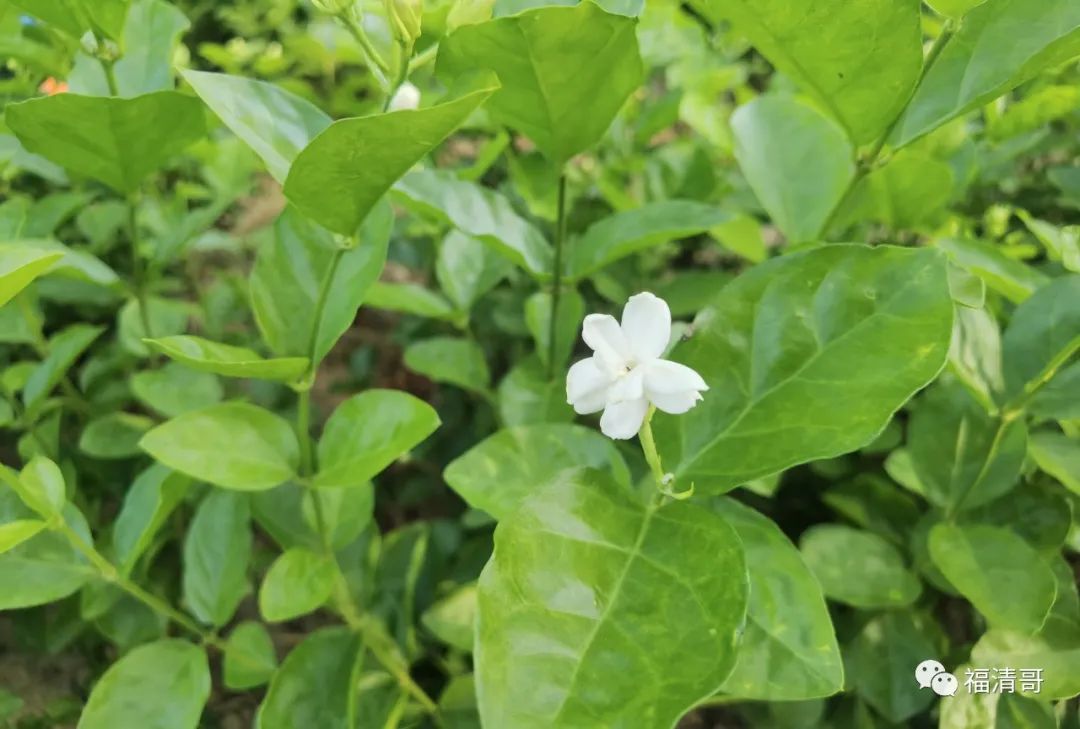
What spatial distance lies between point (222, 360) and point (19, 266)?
123mm

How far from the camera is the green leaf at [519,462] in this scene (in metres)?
0.58

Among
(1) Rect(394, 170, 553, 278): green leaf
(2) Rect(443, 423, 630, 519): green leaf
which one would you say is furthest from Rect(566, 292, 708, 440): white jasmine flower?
(1) Rect(394, 170, 553, 278): green leaf

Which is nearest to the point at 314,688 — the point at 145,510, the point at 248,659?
the point at 248,659

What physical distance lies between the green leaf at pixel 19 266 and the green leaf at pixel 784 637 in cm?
46

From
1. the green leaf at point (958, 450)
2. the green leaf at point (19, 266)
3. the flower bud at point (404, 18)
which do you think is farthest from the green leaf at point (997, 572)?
the green leaf at point (19, 266)

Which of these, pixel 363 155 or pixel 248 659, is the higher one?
pixel 363 155

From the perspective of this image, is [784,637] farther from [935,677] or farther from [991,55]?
[991,55]

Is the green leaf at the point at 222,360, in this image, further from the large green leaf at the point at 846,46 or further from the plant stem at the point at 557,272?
the large green leaf at the point at 846,46

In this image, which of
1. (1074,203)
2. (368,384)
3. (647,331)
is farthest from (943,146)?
(368,384)

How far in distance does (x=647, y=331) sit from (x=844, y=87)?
9.9 inches

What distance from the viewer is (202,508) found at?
727mm

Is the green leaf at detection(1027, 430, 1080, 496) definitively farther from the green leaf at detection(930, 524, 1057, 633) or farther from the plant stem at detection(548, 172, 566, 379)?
the plant stem at detection(548, 172, 566, 379)

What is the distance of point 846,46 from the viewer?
1.76 feet

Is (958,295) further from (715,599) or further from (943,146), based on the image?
(943,146)
